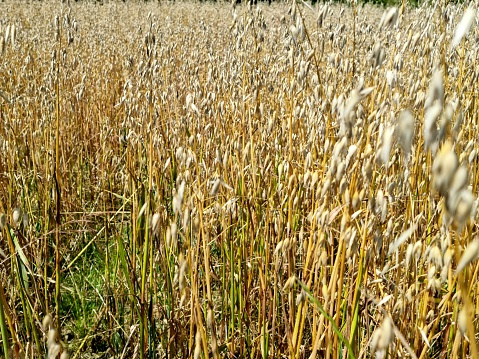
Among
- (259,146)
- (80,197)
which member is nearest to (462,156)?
(259,146)

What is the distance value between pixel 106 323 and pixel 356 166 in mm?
1094

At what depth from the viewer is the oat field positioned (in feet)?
2.97

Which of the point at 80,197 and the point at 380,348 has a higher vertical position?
the point at 380,348

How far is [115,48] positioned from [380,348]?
4296 millimetres

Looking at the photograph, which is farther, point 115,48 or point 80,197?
point 115,48

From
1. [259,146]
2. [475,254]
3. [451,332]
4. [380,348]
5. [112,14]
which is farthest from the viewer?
[112,14]

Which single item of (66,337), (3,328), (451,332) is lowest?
(66,337)

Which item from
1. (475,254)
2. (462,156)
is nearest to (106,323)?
(462,156)

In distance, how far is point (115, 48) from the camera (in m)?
4.45

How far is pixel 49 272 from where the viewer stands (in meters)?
1.83

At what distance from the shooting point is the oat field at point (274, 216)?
35.7 inches

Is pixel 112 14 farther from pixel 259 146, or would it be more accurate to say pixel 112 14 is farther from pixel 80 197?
pixel 259 146

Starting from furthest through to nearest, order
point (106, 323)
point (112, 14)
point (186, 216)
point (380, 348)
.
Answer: point (112, 14), point (106, 323), point (186, 216), point (380, 348)

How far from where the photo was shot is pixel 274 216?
160 cm
